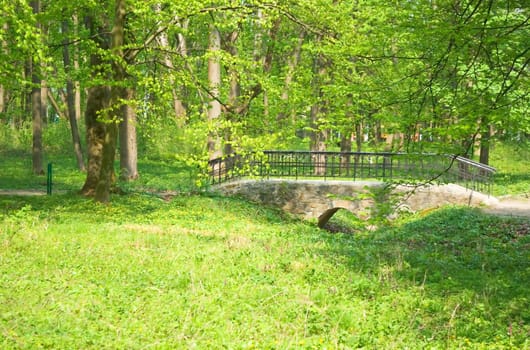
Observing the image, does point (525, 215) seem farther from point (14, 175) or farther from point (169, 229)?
point (14, 175)

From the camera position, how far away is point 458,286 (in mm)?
8992

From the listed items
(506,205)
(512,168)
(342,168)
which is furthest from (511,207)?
(512,168)

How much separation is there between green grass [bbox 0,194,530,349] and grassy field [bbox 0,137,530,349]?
21 mm

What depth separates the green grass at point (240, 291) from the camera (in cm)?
628

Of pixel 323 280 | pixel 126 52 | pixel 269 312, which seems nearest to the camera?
pixel 269 312

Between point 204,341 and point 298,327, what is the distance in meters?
1.25

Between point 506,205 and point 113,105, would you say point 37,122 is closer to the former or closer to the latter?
point 113,105

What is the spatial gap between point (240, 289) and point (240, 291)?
83mm

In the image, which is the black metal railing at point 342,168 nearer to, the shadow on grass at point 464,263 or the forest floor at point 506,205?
the forest floor at point 506,205

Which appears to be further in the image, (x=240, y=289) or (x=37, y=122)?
(x=37, y=122)

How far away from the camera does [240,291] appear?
7965mm

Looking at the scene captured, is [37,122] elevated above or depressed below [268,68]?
below

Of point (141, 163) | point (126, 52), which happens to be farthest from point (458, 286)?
point (141, 163)

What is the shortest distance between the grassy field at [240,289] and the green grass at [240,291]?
0.02 meters
